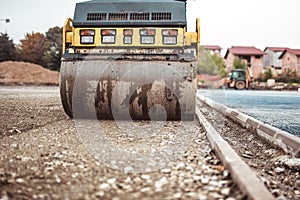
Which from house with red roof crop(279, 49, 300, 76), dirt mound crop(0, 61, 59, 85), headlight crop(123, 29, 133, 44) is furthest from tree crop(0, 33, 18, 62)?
headlight crop(123, 29, 133, 44)

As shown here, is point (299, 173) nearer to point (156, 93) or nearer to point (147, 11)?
point (156, 93)

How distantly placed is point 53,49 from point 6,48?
18.2ft

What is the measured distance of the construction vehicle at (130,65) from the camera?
4.80 m

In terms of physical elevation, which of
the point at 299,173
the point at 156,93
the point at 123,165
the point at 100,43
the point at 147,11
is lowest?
the point at 299,173

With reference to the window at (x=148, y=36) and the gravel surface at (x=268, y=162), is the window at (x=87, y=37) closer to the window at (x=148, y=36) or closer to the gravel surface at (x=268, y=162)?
the window at (x=148, y=36)

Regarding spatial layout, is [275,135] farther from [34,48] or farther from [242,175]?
[34,48]

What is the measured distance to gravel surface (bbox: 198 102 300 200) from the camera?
276 centimetres

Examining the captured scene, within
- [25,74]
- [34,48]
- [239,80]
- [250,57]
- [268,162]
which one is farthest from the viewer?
[250,57]

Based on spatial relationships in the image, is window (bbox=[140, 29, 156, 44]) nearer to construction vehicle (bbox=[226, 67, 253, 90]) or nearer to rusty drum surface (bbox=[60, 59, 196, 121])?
rusty drum surface (bbox=[60, 59, 196, 121])

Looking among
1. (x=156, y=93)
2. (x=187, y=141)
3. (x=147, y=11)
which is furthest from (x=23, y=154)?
(x=147, y=11)

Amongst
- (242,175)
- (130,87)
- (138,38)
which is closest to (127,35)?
(138,38)

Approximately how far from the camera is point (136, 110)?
4926mm

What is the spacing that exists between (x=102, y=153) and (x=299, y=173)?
1.87m

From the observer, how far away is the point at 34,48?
4569 cm
